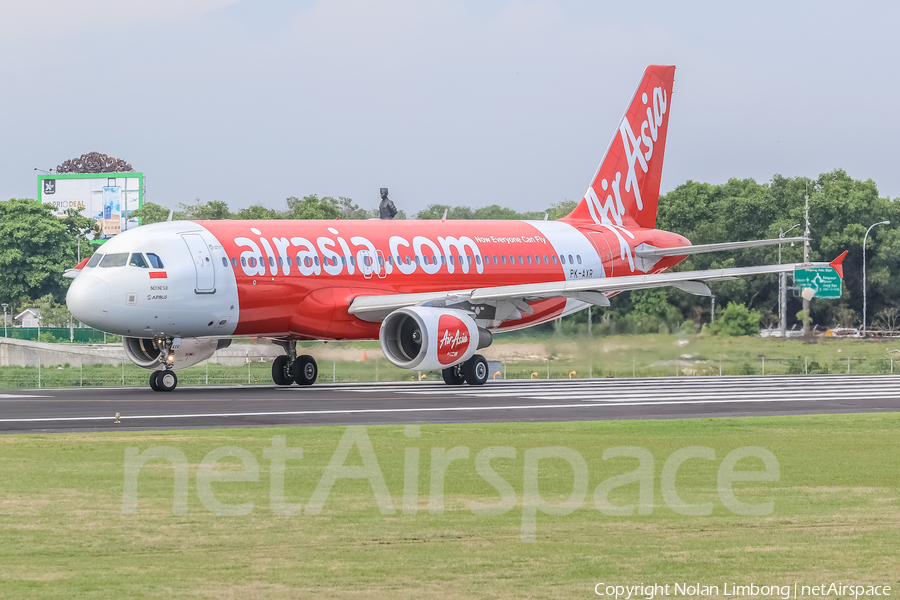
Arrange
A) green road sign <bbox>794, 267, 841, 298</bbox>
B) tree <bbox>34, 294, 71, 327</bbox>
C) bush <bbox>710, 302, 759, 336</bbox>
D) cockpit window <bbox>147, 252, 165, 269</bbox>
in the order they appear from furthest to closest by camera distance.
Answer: tree <bbox>34, 294, 71, 327</bbox> → green road sign <bbox>794, 267, 841, 298</bbox> → bush <bbox>710, 302, 759, 336</bbox> → cockpit window <bbox>147, 252, 165, 269</bbox>

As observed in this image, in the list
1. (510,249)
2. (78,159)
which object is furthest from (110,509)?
(78,159)

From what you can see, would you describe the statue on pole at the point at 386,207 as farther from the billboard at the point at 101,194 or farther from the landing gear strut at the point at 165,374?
the billboard at the point at 101,194

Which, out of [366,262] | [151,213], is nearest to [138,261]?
[366,262]

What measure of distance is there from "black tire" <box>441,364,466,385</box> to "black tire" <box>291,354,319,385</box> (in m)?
3.62

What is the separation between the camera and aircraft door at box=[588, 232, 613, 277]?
39.0 meters

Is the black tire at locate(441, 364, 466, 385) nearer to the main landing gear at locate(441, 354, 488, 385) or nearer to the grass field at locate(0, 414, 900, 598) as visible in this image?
the main landing gear at locate(441, 354, 488, 385)

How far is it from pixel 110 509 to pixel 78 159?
158 metres

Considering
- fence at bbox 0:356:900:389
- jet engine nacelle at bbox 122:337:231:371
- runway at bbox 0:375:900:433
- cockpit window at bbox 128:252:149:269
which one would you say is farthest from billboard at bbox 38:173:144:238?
cockpit window at bbox 128:252:149:269

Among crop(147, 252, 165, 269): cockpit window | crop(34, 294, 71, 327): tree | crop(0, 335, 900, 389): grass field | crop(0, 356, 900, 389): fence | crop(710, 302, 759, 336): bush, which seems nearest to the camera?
crop(147, 252, 165, 269): cockpit window

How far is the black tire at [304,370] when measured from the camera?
33.4 metres

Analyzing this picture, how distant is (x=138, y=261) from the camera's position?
2872 centimetres

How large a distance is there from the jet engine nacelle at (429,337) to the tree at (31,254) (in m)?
71.1

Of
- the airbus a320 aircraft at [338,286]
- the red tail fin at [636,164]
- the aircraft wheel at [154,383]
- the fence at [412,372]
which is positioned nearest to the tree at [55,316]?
the fence at [412,372]

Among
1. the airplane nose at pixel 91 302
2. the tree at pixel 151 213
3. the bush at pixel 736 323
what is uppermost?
the tree at pixel 151 213
